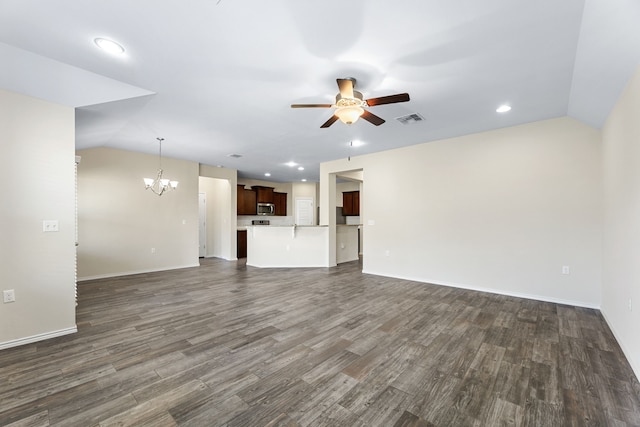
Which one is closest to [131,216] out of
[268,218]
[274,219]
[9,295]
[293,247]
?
[9,295]

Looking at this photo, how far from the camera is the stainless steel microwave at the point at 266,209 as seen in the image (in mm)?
9420

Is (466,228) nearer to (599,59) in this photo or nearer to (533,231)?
(533,231)

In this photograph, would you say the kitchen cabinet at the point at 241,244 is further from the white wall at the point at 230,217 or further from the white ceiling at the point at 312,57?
the white ceiling at the point at 312,57

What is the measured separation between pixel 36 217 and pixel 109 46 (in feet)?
6.41

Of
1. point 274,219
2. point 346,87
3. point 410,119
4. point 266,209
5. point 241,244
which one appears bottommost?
point 241,244

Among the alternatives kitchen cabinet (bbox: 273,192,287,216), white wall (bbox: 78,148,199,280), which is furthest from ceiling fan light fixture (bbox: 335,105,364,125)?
kitchen cabinet (bbox: 273,192,287,216)

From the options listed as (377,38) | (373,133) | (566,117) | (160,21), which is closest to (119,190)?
(160,21)

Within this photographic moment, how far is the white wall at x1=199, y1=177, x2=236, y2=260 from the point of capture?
314 inches

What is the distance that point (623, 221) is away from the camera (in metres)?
2.54

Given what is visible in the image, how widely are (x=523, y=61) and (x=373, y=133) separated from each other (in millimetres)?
2262

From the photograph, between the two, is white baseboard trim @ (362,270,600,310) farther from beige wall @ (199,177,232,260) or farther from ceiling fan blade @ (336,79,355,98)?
beige wall @ (199,177,232,260)

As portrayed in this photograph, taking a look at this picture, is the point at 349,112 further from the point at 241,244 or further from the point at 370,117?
the point at 241,244

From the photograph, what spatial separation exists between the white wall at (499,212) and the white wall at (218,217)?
14.8 feet

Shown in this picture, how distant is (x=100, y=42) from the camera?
2107 mm
